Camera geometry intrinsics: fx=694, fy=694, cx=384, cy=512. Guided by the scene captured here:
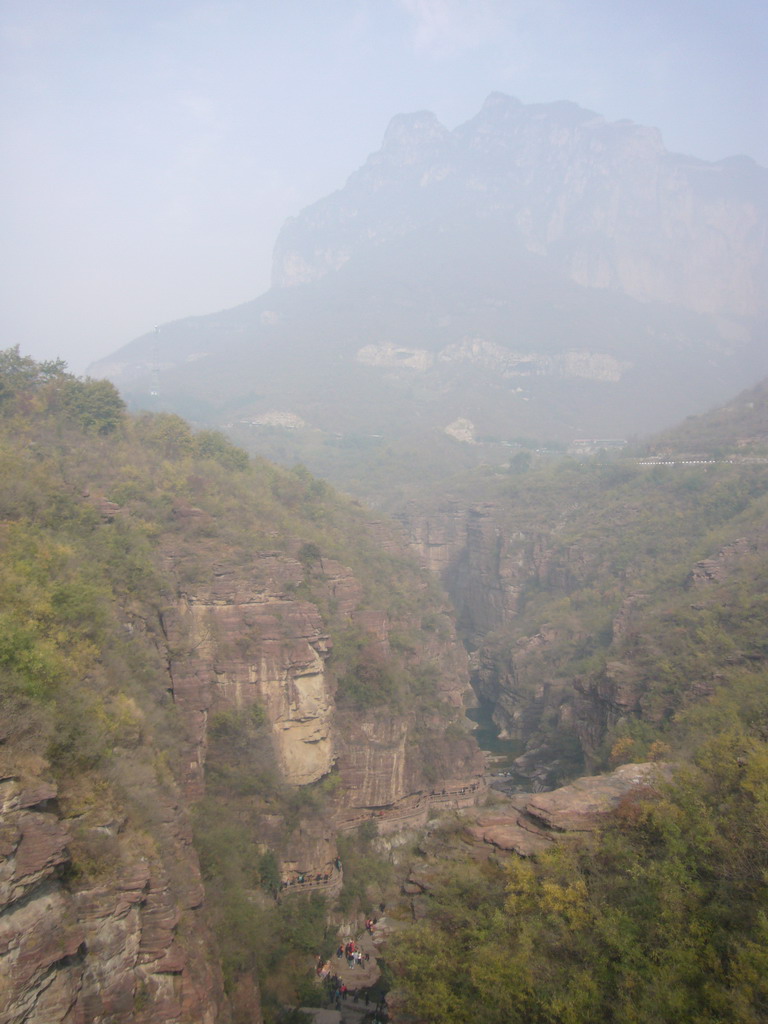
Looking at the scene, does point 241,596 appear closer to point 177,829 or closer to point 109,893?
point 177,829

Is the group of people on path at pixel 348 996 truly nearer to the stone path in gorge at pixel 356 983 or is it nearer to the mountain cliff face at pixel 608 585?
the stone path in gorge at pixel 356 983

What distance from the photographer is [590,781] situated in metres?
21.2

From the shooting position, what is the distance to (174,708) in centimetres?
2497

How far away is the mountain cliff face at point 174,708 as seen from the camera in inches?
497

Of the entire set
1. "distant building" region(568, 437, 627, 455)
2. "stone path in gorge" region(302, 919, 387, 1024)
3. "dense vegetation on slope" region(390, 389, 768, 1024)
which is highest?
"dense vegetation on slope" region(390, 389, 768, 1024)

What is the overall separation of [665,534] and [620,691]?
33.1m

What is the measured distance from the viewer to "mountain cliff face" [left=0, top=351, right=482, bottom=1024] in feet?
41.4

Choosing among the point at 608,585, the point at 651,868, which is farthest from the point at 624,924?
the point at 608,585

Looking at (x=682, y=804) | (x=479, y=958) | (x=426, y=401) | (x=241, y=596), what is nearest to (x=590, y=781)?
(x=682, y=804)

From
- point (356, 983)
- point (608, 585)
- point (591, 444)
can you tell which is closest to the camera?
point (356, 983)

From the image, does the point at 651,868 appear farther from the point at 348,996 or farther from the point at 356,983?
the point at 356,983

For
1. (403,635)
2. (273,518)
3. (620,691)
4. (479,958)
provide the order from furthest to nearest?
(403,635) → (273,518) → (620,691) → (479,958)

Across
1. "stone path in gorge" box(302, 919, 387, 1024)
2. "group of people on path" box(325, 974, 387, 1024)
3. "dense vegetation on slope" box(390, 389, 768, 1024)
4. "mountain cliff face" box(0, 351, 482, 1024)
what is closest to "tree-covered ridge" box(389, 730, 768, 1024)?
"dense vegetation on slope" box(390, 389, 768, 1024)

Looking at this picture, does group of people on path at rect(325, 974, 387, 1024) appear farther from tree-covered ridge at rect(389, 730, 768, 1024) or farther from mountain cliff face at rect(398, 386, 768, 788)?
mountain cliff face at rect(398, 386, 768, 788)
